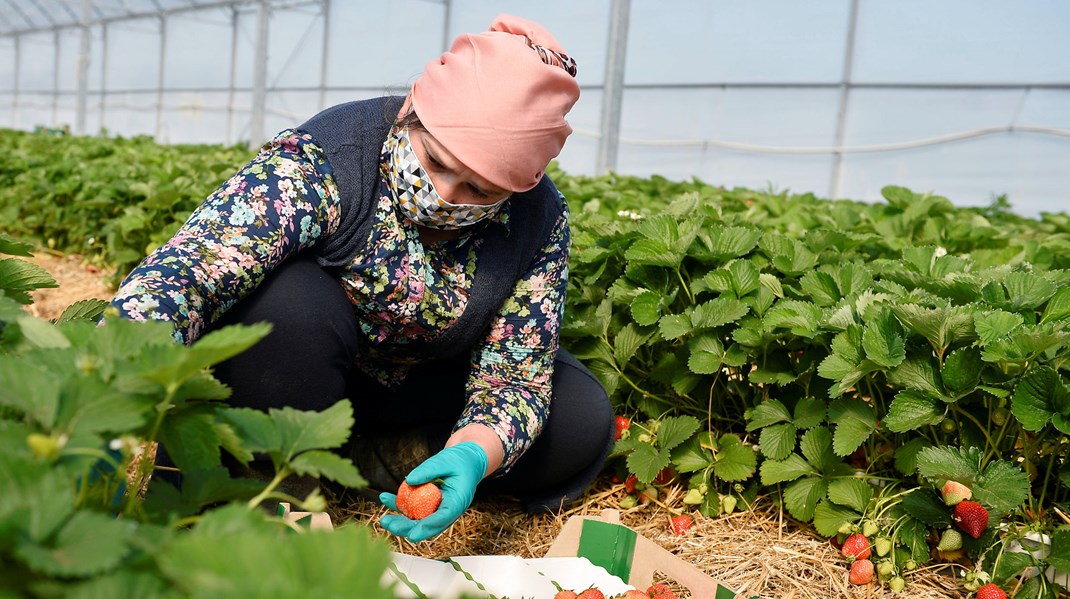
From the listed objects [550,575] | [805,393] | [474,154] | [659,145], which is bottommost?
[659,145]

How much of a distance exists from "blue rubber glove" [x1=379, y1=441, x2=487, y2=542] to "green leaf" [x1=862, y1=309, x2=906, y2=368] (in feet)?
2.58

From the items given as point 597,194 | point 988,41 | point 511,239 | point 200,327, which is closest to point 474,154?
point 511,239

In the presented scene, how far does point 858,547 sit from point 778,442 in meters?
0.28

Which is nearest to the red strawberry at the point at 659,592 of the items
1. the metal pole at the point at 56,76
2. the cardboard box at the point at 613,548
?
the cardboard box at the point at 613,548

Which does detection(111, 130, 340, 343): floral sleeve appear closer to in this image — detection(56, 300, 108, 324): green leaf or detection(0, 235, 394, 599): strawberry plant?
detection(56, 300, 108, 324): green leaf

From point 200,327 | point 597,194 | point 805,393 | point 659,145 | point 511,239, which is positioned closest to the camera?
point 200,327

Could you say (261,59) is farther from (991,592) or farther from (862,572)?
(991,592)

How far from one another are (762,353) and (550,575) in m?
0.80

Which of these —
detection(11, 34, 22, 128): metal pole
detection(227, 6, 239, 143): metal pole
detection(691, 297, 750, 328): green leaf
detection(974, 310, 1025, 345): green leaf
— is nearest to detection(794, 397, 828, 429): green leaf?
detection(691, 297, 750, 328): green leaf

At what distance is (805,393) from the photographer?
2.15 m

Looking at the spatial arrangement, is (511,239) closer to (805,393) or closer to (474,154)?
(474,154)

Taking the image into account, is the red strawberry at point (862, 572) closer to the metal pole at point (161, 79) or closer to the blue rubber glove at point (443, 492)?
the blue rubber glove at point (443, 492)

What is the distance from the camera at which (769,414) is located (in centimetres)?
208

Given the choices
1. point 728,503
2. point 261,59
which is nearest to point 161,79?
point 261,59
